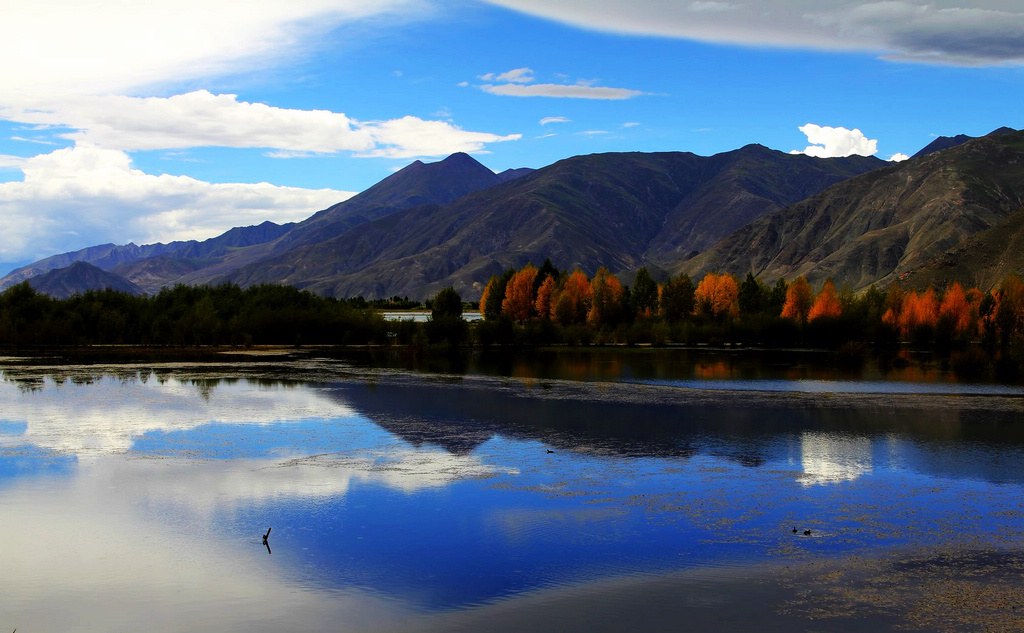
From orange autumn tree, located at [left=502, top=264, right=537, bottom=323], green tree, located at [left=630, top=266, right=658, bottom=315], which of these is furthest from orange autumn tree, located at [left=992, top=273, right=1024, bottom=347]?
orange autumn tree, located at [left=502, top=264, right=537, bottom=323]

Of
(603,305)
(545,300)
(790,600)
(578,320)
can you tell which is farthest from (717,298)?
(790,600)

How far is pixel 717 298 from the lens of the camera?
123250 millimetres

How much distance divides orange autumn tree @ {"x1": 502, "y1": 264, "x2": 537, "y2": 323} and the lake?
82.1m

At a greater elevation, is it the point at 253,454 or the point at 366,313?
the point at 366,313

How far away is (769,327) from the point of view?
4166 inches

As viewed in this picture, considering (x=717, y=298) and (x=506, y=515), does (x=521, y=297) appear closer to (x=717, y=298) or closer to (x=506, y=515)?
(x=717, y=298)

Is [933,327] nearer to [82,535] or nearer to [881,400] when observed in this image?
[881,400]

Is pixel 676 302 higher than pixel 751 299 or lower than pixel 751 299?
lower

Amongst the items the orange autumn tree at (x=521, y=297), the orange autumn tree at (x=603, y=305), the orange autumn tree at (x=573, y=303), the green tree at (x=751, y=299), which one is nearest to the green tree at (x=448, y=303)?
the orange autumn tree at (x=521, y=297)

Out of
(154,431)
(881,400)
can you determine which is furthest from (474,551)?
(881,400)

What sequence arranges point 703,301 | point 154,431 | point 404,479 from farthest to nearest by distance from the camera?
point 703,301, point 154,431, point 404,479

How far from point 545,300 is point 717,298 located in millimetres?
23813

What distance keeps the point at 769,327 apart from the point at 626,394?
60.2 meters

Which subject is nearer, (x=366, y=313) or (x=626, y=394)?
(x=626, y=394)
